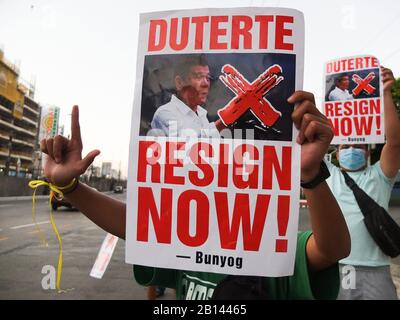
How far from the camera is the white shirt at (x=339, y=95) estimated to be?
2254 millimetres

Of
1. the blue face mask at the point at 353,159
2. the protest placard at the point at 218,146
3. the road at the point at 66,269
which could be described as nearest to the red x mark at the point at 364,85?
the blue face mask at the point at 353,159

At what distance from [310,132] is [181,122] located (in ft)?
1.20

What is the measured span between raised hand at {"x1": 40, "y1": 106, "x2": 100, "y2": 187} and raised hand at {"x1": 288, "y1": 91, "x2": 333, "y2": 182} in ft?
2.27

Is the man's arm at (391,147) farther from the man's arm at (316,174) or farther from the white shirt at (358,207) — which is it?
the man's arm at (316,174)

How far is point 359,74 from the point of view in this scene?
2248mm

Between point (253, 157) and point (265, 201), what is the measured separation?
5.1 inches

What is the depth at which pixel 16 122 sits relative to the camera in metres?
72.4

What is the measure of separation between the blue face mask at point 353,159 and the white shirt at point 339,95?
0.33m

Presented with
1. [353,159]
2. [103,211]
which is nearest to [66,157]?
[103,211]

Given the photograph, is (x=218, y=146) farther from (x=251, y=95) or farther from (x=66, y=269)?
(x=66, y=269)

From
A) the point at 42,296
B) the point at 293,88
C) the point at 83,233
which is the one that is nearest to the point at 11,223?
the point at 83,233
